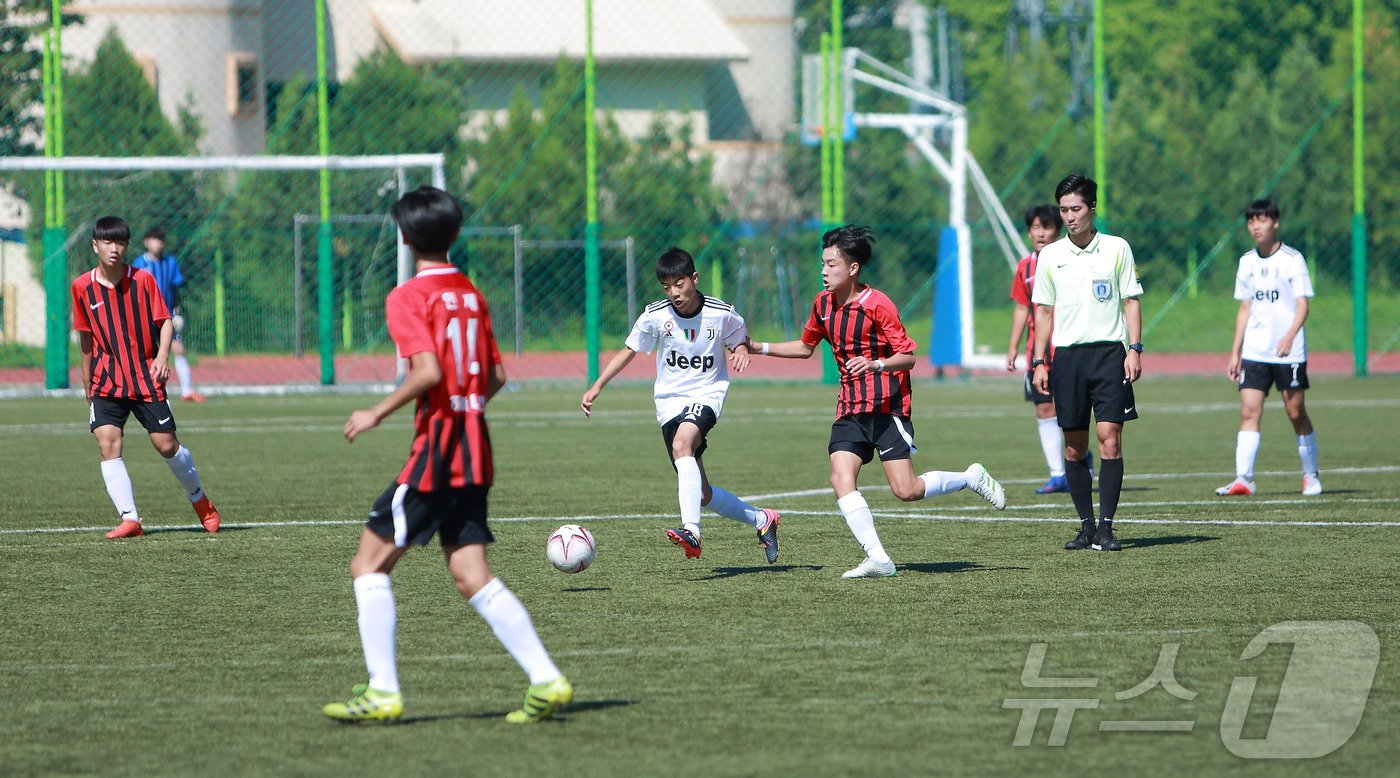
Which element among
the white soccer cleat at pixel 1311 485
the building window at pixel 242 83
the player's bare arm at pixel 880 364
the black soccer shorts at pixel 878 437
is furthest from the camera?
the building window at pixel 242 83

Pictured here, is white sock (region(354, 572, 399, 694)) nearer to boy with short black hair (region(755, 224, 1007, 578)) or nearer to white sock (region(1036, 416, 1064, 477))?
boy with short black hair (region(755, 224, 1007, 578))

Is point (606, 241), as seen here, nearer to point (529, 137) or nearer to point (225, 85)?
point (529, 137)

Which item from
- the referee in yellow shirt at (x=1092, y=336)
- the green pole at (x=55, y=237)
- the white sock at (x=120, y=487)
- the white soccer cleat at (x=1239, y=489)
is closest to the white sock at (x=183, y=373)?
the green pole at (x=55, y=237)

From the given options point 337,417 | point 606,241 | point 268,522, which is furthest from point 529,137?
point 268,522

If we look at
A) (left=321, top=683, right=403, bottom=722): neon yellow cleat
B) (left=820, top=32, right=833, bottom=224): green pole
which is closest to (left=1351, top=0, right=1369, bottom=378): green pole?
(left=820, top=32, right=833, bottom=224): green pole

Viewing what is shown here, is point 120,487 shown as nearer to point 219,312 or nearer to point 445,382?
point 445,382

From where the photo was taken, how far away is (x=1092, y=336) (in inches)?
379

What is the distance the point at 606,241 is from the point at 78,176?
861 cm

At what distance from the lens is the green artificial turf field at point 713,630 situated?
534 centimetres

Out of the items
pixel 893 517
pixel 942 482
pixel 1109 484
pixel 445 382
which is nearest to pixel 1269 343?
pixel 893 517

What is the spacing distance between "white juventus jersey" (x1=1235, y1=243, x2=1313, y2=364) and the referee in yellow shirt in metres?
3.26

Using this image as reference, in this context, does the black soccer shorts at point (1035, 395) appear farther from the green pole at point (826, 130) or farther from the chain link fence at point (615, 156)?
the chain link fence at point (615, 156)

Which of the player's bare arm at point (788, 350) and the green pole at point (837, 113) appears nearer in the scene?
the player's bare arm at point (788, 350)

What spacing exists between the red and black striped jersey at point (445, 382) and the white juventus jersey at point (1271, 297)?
8.11m
